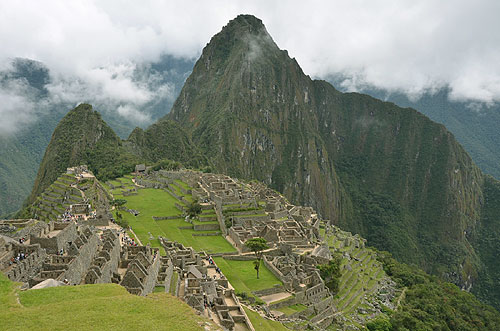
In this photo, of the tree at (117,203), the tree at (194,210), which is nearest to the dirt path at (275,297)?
the tree at (194,210)

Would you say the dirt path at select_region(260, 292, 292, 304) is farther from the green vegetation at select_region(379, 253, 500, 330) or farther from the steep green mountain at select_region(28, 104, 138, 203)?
the steep green mountain at select_region(28, 104, 138, 203)

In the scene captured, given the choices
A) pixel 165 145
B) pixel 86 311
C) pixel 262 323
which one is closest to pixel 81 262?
pixel 86 311

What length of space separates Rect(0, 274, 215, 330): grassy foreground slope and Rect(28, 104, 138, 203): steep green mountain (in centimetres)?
6611

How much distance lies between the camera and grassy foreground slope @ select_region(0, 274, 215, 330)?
511 inches

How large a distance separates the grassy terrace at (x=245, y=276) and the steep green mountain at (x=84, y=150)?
47.7 meters

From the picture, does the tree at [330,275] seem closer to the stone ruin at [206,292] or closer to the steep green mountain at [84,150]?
the stone ruin at [206,292]

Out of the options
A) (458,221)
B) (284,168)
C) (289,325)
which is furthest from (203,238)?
(458,221)

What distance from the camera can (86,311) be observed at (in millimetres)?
13836

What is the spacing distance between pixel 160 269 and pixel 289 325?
11.0 meters

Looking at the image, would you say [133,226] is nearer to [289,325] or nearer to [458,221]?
[289,325]

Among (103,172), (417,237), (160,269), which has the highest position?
(103,172)

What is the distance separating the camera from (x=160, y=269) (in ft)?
84.4

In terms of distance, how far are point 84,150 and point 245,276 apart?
74.8 m

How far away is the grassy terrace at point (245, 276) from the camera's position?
1320 inches
